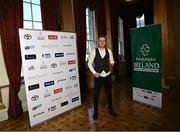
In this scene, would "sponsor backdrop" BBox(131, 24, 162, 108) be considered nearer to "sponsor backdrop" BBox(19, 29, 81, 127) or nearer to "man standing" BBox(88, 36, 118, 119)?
"man standing" BBox(88, 36, 118, 119)

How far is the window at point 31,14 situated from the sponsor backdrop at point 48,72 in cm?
107

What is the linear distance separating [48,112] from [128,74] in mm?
5186

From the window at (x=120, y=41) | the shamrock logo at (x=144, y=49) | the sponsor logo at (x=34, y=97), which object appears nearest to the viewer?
the sponsor logo at (x=34, y=97)

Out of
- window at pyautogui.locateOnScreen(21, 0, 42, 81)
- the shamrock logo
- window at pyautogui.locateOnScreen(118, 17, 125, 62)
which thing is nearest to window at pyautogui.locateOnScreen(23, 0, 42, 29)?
window at pyautogui.locateOnScreen(21, 0, 42, 81)

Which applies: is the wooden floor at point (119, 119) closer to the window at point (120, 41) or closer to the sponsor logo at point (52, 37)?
the sponsor logo at point (52, 37)

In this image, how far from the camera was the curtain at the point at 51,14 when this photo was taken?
412 centimetres

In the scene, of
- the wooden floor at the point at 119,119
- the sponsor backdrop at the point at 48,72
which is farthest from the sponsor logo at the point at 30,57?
the wooden floor at the point at 119,119

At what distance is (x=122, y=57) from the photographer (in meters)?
7.61

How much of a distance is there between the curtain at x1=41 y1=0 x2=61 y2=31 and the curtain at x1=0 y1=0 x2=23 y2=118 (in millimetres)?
645

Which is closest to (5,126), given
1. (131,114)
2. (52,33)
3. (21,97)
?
(21,97)

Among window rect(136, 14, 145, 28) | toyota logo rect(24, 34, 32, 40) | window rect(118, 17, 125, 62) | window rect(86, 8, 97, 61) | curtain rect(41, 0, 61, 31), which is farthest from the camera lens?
window rect(136, 14, 145, 28)

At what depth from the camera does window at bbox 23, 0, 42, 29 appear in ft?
12.9

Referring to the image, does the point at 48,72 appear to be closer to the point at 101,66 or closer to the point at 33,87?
the point at 33,87

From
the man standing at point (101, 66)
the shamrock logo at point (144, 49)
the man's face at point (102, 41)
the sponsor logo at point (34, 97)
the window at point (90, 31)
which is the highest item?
the window at point (90, 31)
